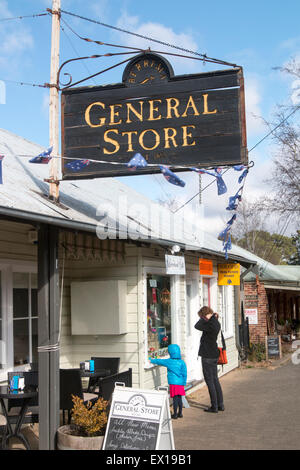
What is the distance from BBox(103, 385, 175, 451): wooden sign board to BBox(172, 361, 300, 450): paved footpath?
1369 mm

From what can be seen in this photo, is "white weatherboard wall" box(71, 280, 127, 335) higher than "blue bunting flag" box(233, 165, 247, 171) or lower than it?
lower

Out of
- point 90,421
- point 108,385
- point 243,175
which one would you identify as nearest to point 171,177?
point 243,175

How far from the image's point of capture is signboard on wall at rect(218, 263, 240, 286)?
1341cm

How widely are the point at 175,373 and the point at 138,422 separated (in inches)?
111

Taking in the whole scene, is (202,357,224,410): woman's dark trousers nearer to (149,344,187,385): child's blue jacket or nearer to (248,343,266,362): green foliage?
(149,344,187,385): child's blue jacket

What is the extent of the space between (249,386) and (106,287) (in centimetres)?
496

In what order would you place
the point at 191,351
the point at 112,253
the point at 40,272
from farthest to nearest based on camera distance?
the point at 191,351, the point at 112,253, the point at 40,272

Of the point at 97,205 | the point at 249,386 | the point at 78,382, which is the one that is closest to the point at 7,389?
the point at 78,382

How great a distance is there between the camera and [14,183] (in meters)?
7.02

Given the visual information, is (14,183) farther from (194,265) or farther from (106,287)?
(194,265)

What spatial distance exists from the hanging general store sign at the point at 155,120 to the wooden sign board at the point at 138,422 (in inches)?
114

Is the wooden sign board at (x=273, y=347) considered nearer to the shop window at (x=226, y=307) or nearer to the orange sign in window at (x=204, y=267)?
the shop window at (x=226, y=307)

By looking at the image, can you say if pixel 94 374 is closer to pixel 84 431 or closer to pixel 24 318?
pixel 24 318

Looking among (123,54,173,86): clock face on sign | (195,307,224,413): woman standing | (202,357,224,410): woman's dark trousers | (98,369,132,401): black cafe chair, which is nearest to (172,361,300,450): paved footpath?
(202,357,224,410): woman's dark trousers
